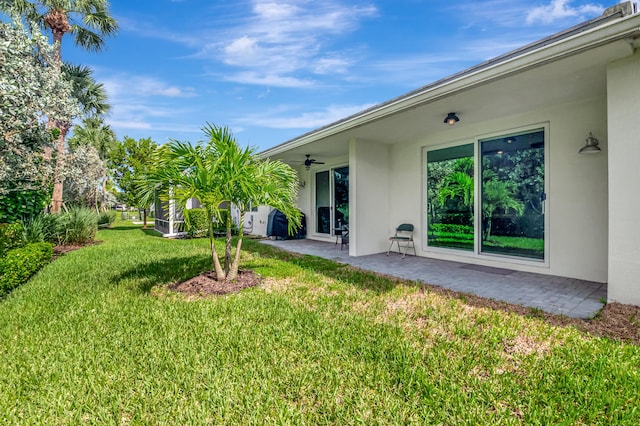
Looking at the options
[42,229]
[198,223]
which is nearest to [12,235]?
[42,229]

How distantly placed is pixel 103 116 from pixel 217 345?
58.8 feet

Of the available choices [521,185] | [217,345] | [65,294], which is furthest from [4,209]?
[521,185]

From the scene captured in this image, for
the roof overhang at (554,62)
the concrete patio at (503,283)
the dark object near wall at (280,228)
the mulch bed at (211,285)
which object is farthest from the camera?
the dark object near wall at (280,228)

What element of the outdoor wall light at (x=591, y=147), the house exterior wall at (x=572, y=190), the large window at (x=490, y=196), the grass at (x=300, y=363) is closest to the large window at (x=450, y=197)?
the large window at (x=490, y=196)

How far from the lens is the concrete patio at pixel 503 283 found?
390 cm

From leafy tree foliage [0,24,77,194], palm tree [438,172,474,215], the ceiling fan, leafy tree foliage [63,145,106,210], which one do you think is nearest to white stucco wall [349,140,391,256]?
palm tree [438,172,474,215]

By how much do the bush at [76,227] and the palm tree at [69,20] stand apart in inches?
98.6

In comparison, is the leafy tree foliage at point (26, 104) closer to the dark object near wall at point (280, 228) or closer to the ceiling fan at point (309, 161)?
the ceiling fan at point (309, 161)

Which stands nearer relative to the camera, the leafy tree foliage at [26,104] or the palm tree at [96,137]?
the leafy tree foliage at [26,104]

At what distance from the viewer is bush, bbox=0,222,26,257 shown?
19.8 ft

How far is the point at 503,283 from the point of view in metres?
4.89

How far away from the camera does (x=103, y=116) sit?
619 inches

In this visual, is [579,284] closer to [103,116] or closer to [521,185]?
[521,185]

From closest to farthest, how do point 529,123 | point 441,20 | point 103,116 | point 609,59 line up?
1. point 609,59
2. point 529,123
3. point 441,20
4. point 103,116
